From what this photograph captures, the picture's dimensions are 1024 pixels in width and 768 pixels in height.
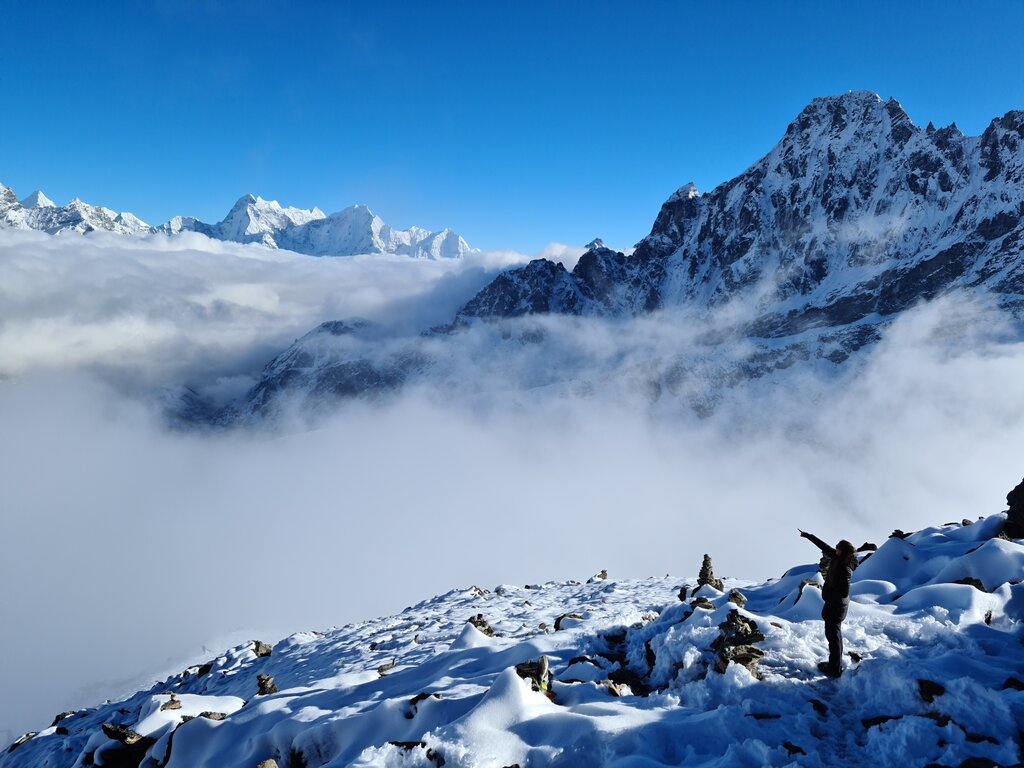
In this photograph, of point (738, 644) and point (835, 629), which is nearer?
point (835, 629)

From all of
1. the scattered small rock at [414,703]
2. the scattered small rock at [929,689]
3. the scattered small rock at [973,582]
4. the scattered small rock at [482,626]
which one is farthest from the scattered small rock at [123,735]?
the scattered small rock at [973,582]

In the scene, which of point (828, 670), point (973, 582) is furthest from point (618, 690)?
point (973, 582)

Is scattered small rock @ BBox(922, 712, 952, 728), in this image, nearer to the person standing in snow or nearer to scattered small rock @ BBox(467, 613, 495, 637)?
the person standing in snow

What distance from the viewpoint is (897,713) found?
691 centimetres

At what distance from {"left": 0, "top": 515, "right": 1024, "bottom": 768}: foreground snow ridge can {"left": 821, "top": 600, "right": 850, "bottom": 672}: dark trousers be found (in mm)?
210

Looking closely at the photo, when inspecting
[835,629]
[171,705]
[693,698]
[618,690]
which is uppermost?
[835,629]

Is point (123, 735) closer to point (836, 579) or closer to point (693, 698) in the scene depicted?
point (693, 698)

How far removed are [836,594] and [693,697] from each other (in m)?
2.56

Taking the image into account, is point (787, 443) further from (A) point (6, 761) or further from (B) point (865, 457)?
(A) point (6, 761)

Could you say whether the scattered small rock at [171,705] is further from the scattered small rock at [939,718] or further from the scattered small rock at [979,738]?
the scattered small rock at [979,738]

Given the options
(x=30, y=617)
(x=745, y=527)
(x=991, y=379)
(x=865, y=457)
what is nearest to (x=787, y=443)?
(x=865, y=457)

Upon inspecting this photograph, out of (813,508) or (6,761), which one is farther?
(813,508)

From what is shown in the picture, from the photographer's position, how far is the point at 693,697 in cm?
777

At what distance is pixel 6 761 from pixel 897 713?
19.7 metres
